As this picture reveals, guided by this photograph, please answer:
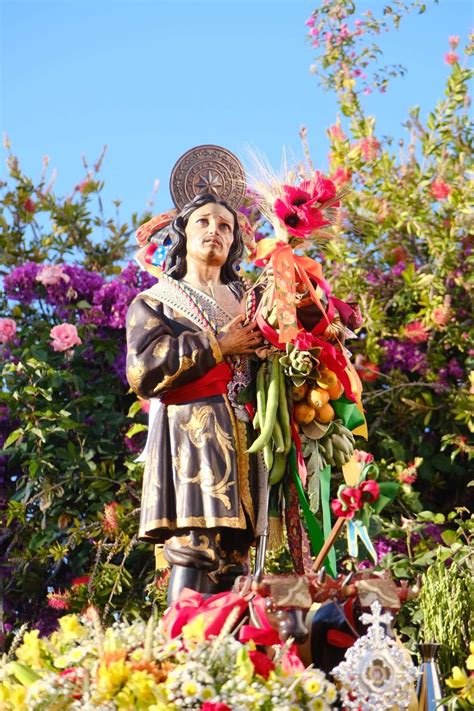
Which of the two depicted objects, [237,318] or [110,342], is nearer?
[237,318]

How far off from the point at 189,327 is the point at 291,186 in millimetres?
608

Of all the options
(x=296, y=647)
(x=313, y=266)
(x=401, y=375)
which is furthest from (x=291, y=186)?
(x=401, y=375)

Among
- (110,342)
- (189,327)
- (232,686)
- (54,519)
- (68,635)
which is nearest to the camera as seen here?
(232,686)

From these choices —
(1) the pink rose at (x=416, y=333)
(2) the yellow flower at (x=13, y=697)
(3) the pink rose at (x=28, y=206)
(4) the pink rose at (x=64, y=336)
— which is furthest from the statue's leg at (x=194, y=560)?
(3) the pink rose at (x=28, y=206)

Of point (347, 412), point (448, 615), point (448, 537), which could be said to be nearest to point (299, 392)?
point (347, 412)

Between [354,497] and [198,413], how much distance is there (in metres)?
1.10

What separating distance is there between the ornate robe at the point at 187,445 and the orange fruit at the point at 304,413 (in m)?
0.17

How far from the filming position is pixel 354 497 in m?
2.74

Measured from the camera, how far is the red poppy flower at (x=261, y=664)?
223 cm

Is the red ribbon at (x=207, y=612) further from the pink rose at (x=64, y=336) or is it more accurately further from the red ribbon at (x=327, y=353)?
the pink rose at (x=64, y=336)

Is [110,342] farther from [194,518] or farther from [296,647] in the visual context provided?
[296,647]

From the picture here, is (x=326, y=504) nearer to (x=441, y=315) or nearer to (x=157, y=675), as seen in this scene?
(x=157, y=675)

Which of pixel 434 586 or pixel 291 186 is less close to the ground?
pixel 291 186

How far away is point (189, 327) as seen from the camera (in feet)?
12.8
